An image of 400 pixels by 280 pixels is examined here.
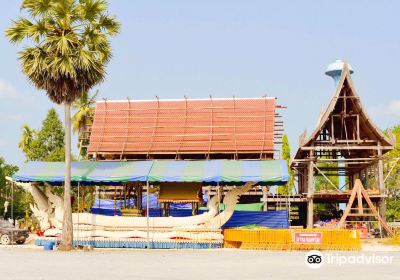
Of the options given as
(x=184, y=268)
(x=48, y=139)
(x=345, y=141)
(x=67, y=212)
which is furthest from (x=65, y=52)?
(x=48, y=139)

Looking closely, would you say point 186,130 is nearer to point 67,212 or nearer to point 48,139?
point 67,212

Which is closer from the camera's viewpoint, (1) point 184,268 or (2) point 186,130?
(1) point 184,268

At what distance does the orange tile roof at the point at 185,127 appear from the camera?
106 feet

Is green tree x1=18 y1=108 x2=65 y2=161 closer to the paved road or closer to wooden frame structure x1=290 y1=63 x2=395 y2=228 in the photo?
wooden frame structure x1=290 y1=63 x2=395 y2=228

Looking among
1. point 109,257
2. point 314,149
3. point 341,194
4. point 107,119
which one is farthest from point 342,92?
point 109,257

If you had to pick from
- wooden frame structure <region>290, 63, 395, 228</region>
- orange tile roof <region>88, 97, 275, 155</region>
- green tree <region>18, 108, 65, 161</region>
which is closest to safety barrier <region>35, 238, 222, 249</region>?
orange tile roof <region>88, 97, 275, 155</region>

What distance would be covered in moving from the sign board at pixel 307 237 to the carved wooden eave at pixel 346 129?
13.0 meters

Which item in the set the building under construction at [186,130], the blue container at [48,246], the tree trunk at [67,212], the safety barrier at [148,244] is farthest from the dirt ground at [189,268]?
the building under construction at [186,130]

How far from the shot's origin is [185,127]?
111 feet

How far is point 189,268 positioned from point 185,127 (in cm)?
1716

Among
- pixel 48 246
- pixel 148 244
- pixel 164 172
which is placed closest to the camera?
pixel 48 246

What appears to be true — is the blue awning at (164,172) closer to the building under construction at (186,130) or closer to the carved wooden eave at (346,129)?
the building under construction at (186,130)

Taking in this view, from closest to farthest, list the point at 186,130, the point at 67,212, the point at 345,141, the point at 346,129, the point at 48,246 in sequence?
the point at 67,212, the point at 48,246, the point at 186,130, the point at 345,141, the point at 346,129

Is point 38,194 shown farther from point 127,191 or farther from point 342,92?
point 342,92
